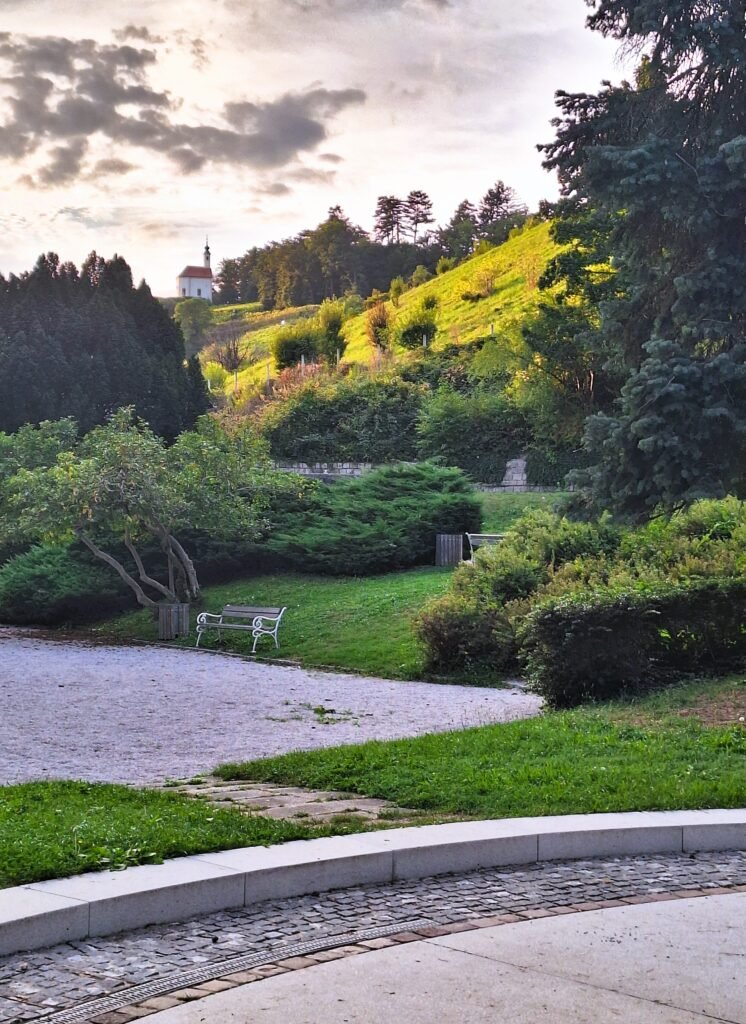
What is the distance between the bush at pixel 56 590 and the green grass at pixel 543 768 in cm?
1588

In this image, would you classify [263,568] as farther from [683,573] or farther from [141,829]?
[141,829]

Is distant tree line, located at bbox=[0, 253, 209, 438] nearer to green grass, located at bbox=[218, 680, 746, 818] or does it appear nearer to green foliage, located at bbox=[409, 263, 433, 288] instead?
green grass, located at bbox=[218, 680, 746, 818]

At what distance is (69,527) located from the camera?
2156 centimetres

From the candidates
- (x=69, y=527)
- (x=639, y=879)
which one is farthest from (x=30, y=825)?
(x=69, y=527)

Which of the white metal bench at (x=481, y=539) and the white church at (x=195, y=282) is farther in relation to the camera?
the white church at (x=195, y=282)

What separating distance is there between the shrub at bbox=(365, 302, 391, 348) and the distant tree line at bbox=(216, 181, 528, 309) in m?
33.8

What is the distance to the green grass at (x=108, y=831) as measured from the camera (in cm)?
500

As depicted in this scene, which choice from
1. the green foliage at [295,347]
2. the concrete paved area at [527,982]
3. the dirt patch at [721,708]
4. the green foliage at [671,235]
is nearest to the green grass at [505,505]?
the green foliage at [671,235]

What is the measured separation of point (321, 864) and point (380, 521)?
20.3 metres

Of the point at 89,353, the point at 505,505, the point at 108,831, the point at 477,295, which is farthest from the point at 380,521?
the point at 477,295

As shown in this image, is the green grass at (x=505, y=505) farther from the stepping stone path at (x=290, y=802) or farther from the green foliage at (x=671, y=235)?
the stepping stone path at (x=290, y=802)

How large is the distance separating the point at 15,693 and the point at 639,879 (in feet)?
34.5

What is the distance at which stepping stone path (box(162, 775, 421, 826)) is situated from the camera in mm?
6570

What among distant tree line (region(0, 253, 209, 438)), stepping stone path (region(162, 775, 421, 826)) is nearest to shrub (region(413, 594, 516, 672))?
stepping stone path (region(162, 775, 421, 826))
